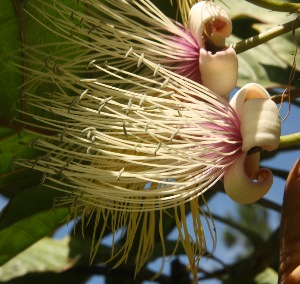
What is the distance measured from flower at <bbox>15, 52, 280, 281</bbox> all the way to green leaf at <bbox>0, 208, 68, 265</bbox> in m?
0.37

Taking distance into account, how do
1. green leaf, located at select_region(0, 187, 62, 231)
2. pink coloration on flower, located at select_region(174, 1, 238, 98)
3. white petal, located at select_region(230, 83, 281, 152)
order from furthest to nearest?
green leaf, located at select_region(0, 187, 62, 231)
pink coloration on flower, located at select_region(174, 1, 238, 98)
white petal, located at select_region(230, 83, 281, 152)

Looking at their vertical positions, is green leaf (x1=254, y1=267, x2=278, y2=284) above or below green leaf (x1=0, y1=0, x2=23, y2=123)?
below

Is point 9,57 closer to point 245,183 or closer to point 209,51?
point 209,51

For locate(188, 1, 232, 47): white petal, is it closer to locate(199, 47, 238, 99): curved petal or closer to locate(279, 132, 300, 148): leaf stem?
locate(199, 47, 238, 99): curved petal

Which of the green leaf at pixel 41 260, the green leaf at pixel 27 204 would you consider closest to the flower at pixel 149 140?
the green leaf at pixel 27 204

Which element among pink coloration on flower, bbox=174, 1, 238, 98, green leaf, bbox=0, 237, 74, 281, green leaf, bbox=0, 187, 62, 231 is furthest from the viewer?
green leaf, bbox=0, 237, 74, 281

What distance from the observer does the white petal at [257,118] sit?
1191 mm

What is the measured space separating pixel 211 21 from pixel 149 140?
0.66 feet

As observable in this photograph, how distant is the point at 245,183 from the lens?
48.4 inches

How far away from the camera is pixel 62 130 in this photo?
4.30 ft

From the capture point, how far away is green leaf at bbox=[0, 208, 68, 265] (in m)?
1.71

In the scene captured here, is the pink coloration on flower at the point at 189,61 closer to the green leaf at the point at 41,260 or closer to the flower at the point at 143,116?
the flower at the point at 143,116

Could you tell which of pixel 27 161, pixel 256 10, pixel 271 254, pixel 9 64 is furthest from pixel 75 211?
pixel 256 10

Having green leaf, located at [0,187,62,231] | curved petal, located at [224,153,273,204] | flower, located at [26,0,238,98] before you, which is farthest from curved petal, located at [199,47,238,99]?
green leaf, located at [0,187,62,231]
